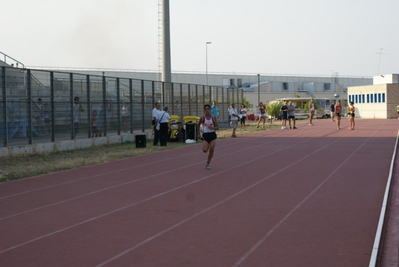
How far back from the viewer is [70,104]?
2448cm

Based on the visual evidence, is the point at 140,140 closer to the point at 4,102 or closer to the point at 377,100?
the point at 4,102

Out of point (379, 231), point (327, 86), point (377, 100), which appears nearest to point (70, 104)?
point (379, 231)

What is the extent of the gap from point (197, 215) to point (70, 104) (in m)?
15.5

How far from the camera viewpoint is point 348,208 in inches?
410

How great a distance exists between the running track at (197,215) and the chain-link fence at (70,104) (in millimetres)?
4917

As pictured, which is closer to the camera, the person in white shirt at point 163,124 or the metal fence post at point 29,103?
the metal fence post at point 29,103

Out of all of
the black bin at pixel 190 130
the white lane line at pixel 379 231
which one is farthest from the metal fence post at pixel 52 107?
the white lane line at pixel 379 231

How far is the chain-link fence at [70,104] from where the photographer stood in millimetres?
20984

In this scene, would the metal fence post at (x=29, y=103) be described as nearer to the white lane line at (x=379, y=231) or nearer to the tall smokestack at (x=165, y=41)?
the white lane line at (x=379, y=231)

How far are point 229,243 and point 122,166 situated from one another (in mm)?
10625

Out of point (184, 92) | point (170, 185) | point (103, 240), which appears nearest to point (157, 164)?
point (170, 185)

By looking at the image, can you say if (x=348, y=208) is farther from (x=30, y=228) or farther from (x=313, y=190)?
(x=30, y=228)

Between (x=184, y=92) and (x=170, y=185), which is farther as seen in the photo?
(x=184, y=92)

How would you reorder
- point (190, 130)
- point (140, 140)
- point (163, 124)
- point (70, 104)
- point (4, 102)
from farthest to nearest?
point (190, 130) → point (163, 124) → point (140, 140) → point (70, 104) → point (4, 102)
